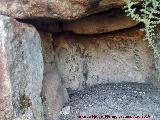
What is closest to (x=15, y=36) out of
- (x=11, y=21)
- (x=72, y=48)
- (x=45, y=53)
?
(x=11, y=21)

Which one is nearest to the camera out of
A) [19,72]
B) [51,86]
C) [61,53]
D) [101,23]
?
[19,72]

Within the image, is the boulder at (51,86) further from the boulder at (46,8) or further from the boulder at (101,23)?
the boulder at (46,8)

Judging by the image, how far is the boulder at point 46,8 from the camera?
1.64 m

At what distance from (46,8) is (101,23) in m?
0.56

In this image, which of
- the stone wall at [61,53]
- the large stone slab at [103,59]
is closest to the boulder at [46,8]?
A: the stone wall at [61,53]

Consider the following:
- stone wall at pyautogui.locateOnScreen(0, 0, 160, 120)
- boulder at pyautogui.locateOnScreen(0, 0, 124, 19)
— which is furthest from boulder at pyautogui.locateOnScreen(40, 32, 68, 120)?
boulder at pyautogui.locateOnScreen(0, 0, 124, 19)

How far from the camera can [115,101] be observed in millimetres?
2135

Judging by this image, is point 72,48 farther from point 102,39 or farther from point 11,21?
point 11,21

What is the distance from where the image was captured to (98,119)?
6.56 feet

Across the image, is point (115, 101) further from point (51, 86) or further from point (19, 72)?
point (19, 72)

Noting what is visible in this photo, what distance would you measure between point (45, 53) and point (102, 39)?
44 cm

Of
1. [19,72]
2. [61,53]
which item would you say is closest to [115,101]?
[61,53]

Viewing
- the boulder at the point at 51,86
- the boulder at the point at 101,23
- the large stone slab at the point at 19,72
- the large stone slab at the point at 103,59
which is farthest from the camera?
the large stone slab at the point at 103,59

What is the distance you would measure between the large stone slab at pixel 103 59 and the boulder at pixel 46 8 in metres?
0.56
